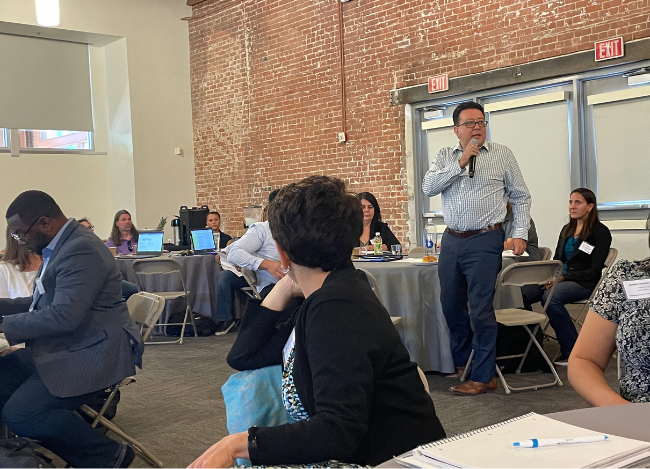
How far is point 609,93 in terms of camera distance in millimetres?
6773

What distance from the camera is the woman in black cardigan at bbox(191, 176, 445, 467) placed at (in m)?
1.37

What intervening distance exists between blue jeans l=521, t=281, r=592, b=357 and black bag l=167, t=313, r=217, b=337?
3.39 m

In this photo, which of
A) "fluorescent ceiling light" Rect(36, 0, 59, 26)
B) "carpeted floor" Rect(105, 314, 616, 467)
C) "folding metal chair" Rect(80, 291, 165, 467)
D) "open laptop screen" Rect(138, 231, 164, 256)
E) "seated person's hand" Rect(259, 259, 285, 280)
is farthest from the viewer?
"open laptop screen" Rect(138, 231, 164, 256)

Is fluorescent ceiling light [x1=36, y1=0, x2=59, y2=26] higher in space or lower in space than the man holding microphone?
higher

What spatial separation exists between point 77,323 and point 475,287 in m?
2.54

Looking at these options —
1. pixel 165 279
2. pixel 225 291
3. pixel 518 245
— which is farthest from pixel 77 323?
pixel 165 279

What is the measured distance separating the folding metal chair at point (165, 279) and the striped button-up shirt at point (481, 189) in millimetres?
3230

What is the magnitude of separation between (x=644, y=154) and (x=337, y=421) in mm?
6185

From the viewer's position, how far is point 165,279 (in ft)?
24.2

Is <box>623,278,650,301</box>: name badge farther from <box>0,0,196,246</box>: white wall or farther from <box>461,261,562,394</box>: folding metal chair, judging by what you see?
<box>0,0,196,246</box>: white wall

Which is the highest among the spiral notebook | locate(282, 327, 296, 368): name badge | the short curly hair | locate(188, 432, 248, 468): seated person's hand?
the short curly hair

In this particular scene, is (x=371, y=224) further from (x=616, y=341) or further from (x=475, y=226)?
(x=616, y=341)

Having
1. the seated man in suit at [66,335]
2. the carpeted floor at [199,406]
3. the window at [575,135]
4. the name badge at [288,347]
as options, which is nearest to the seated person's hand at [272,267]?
the carpeted floor at [199,406]

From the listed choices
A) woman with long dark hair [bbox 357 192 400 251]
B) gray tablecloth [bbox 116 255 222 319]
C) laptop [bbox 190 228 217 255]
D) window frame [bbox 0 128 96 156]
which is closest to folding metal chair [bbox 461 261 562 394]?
woman with long dark hair [bbox 357 192 400 251]
